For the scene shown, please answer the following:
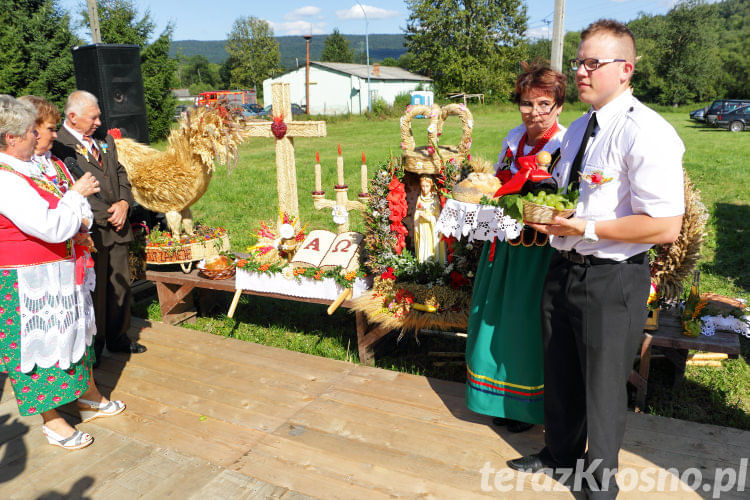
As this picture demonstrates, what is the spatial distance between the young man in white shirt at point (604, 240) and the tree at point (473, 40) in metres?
42.5

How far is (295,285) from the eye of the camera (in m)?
4.36

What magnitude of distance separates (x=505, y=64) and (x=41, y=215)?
4571cm

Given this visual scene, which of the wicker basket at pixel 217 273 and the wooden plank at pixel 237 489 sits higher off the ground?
the wicker basket at pixel 217 273

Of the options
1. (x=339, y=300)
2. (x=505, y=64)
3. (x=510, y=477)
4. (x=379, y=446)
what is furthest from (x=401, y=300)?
(x=505, y=64)

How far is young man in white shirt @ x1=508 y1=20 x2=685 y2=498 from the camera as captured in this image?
2.03 meters

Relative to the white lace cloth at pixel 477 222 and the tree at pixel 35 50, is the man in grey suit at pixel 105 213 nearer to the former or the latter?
the white lace cloth at pixel 477 222

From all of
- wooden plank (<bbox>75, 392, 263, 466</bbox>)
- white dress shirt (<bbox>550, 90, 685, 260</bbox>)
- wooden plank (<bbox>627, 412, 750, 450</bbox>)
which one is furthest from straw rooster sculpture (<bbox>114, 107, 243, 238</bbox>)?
wooden plank (<bbox>627, 412, 750, 450</bbox>)

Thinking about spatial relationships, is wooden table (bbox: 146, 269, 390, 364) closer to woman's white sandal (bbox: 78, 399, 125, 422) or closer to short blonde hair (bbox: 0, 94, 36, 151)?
woman's white sandal (bbox: 78, 399, 125, 422)

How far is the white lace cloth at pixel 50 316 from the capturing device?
9.36ft

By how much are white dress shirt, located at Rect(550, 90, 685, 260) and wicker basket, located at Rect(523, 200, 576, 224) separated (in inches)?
5.3

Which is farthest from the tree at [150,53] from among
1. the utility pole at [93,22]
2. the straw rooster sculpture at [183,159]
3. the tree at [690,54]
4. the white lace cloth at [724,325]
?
the tree at [690,54]

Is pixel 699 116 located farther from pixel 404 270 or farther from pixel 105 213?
pixel 105 213

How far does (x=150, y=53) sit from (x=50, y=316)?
2050 centimetres

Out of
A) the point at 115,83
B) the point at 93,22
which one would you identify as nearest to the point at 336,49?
the point at 93,22
